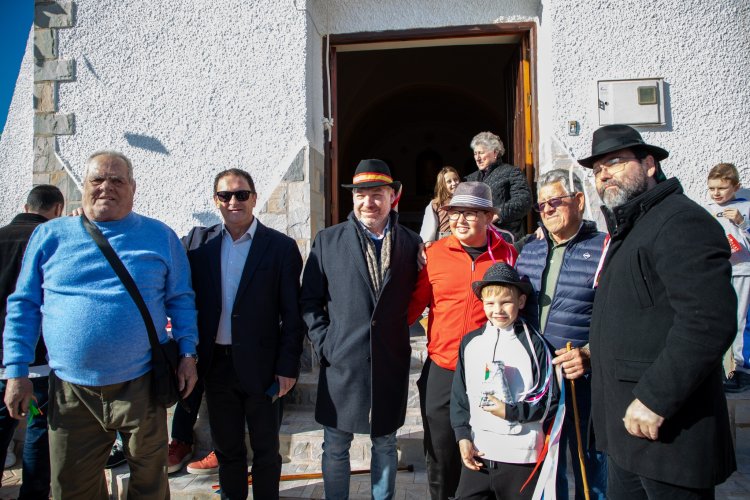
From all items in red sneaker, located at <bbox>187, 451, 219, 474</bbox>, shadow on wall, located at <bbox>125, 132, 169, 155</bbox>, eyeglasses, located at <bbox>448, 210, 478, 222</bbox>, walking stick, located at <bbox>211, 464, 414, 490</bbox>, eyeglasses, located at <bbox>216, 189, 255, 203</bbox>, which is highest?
shadow on wall, located at <bbox>125, 132, 169, 155</bbox>

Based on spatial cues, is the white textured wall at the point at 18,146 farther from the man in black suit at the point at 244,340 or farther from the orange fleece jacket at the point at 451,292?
the orange fleece jacket at the point at 451,292

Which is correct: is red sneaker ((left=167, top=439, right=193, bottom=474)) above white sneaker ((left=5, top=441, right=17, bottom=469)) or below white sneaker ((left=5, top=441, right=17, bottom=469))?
above

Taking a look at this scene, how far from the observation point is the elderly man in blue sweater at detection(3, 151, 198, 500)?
217 cm

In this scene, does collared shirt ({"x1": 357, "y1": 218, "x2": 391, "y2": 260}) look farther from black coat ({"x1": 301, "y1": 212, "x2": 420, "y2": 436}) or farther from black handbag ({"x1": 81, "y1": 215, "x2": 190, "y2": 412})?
black handbag ({"x1": 81, "y1": 215, "x2": 190, "y2": 412})

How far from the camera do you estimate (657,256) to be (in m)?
1.66

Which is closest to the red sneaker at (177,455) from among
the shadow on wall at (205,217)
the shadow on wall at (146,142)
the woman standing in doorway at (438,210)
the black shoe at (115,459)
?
the black shoe at (115,459)

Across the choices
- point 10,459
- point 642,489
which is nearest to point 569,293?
point 642,489

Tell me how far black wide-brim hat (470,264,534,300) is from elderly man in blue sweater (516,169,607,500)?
0.17 metres

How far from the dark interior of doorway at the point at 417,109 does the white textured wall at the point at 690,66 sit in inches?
110

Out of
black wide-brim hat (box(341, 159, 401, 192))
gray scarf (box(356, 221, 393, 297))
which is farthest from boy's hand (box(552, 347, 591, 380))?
black wide-brim hat (box(341, 159, 401, 192))

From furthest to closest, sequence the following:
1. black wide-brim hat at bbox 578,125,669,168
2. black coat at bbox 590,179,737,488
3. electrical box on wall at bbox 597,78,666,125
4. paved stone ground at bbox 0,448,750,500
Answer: electrical box on wall at bbox 597,78,666,125, paved stone ground at bbox 0,448,750,500, black wide-brim hat at bbox 578,125,669,168, black coat at bbox 590,179,737,488

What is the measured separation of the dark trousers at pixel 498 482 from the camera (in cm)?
204

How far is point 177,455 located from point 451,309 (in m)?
2.18

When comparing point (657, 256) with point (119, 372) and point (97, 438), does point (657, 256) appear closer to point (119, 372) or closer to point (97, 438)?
point (119, 372)
